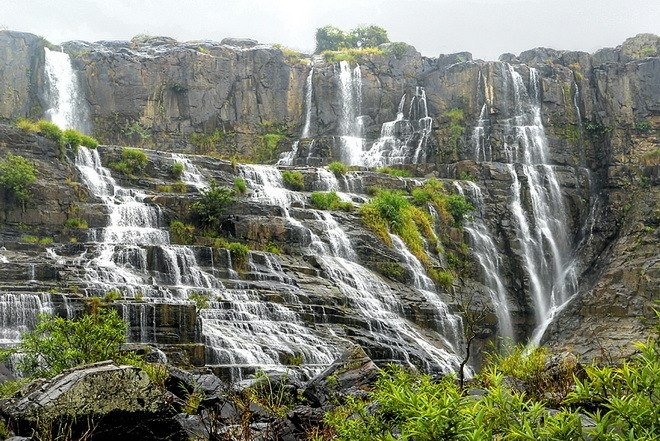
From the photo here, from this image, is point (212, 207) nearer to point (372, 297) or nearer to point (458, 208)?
point (372, 297)

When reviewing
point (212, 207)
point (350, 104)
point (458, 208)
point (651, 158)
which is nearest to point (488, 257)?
point (458, 208)

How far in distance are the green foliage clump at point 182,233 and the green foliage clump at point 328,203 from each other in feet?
19.5

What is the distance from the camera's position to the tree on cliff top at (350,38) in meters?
50.4

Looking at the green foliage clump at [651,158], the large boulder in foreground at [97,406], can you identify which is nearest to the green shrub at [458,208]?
the green foliage clump at [651,158]

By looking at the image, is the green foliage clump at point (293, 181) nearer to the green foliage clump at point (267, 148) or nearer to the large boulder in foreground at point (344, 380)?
the green foliage clump at point (267, 148)

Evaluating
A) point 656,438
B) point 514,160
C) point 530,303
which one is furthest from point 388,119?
point 656,438

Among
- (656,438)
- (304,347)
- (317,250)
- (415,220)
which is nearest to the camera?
(656,438)

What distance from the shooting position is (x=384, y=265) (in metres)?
24.9

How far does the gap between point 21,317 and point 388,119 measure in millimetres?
29860

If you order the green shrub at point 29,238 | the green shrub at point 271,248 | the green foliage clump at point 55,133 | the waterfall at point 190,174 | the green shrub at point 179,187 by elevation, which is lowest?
the green shrub at point 271,248

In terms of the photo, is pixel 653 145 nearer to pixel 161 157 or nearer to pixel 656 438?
pixel 161 157

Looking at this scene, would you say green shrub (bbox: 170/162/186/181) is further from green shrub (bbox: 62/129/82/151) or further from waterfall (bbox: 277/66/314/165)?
waterfall (bbox: 277/66/314/165)

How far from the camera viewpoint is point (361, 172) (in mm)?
31875

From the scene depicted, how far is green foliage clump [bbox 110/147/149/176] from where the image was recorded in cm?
2739
